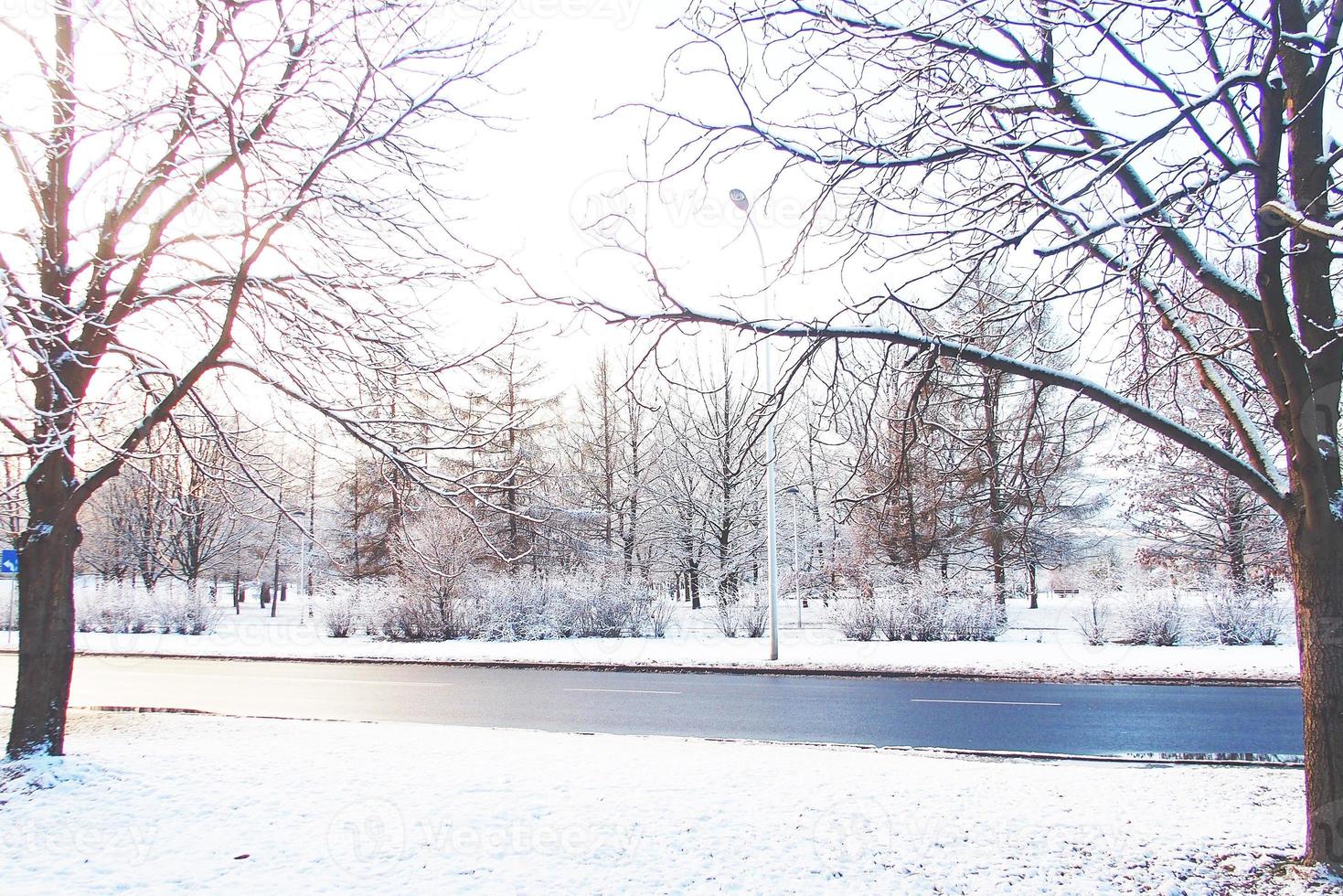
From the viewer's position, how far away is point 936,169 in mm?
4594

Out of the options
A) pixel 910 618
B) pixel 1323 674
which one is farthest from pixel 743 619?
pixel 1323 674

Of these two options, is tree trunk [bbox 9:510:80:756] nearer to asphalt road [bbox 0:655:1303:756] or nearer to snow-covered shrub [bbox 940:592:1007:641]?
asphalt road [bbox 0:655:1303:756]

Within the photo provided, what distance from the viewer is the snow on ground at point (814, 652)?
45.0ft

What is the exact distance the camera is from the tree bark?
6.46 m

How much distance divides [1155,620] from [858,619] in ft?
→ 20.9

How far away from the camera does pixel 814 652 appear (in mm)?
17172

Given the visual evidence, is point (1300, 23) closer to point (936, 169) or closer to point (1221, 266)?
point (1221, 266)

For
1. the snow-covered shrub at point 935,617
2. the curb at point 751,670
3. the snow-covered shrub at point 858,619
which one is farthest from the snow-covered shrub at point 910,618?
the curb at point 751,670

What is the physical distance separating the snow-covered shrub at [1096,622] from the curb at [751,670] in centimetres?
533

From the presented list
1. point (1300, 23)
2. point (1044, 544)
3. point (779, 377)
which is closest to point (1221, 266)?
point (1300, 23)

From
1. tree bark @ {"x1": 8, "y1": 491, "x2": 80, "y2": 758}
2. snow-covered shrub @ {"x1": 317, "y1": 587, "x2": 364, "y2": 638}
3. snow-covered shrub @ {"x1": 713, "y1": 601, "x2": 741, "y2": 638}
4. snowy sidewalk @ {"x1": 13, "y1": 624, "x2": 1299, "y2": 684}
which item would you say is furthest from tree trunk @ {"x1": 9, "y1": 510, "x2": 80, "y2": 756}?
snow-covered shrub @ {"x1": 317, "y1": 587, "x2": 364, "y2": 638}

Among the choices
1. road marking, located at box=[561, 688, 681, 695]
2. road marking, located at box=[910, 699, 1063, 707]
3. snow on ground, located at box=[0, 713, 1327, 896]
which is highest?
snow on ground, located at box=[0, 713, 1327, 896]

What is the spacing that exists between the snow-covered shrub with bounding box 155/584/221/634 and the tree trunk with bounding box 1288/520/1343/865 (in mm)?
28000

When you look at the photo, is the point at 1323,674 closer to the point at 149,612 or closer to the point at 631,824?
the point at 631,824
